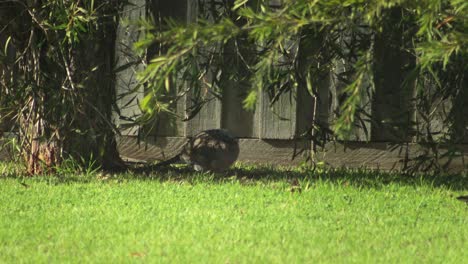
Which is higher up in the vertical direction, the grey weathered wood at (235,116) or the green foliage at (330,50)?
the green foliage at (330,50)

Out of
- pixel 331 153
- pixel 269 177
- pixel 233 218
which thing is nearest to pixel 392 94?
pixel 331 153

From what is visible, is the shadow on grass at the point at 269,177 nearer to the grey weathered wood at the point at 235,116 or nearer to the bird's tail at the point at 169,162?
Result: the bird's tail at the point at 169,162

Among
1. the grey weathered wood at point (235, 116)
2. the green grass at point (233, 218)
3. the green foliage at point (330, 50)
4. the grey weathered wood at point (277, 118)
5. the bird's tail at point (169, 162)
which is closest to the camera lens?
the green foliage at point (330, 50)

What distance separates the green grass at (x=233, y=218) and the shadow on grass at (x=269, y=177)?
0.02 metres

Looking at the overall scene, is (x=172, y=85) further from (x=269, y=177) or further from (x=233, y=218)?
(x=233, y=218)

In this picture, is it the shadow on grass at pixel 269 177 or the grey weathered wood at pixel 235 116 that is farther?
the grey weathered wood at pixel 235 116

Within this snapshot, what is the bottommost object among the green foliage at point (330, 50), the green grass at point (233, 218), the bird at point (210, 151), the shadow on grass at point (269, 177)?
the green grass at point (233, 218)

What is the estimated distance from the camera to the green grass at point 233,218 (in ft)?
14.0

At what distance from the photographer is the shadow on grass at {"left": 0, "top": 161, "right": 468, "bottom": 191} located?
6617mm

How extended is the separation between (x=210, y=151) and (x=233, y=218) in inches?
92.9

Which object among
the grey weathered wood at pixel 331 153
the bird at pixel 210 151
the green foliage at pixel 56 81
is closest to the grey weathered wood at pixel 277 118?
the grey weathered wood at pixel 331 153

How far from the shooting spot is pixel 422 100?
682 cm

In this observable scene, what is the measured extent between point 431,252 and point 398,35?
9.58 feet

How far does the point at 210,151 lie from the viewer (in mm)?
7418
